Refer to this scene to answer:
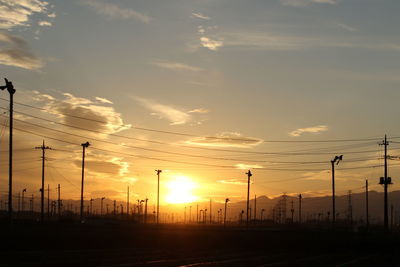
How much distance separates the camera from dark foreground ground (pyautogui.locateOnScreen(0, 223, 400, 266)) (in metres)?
37.9

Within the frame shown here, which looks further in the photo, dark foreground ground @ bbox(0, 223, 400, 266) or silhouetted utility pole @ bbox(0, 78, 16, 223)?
silhouetted utility pole @ bbox(0, 78, 16, 223)

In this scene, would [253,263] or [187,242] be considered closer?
[253,263]

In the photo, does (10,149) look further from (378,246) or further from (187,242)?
(378,246)

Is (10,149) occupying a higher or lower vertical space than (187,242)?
higher

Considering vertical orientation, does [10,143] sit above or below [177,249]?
above

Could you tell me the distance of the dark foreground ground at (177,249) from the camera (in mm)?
37884

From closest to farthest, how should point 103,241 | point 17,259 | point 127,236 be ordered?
1. point 17,259
2. point 103,241
3. point 127,236

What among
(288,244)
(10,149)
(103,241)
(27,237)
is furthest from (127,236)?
(288,244)

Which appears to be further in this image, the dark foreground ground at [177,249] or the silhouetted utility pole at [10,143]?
the silhouetted utility pole at [10,143]

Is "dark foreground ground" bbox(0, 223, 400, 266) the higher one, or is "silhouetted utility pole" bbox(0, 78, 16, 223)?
"silhouetted utility pole" bbox(0, 78, 16, 223)

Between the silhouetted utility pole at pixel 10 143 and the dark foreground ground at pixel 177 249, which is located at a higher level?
the silhouetted utility pole at pixel 10 143

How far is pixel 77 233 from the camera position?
191ft

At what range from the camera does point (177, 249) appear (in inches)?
2127

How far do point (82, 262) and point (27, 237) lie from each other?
63.0ft
